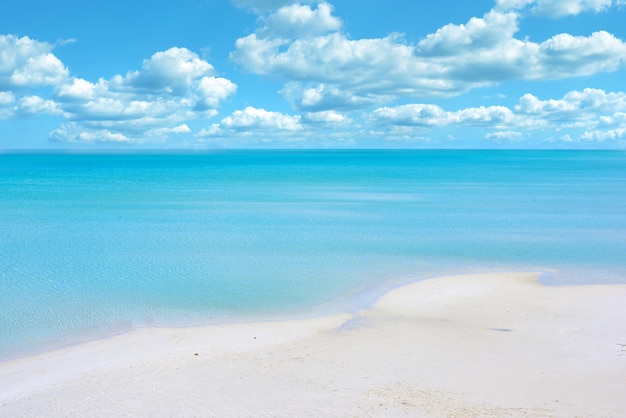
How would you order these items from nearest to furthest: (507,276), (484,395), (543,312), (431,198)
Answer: (484,395)
(543,312)
(507,276)
(431,198)

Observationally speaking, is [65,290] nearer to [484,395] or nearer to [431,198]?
[484,395]

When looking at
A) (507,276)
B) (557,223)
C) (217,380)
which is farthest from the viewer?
(557,223)

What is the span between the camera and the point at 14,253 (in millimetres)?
29312

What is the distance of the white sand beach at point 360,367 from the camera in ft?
38.9

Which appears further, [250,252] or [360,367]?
[250,252]

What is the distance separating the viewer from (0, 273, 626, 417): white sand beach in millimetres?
11867

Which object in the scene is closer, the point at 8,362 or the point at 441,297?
the point at 8,362

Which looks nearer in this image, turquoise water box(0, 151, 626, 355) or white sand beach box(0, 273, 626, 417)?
white sand beach box(0, 273, 626, 417)

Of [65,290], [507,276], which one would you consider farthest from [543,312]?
[65,290]

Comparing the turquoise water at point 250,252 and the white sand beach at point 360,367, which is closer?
the white sand beach at point 360,367

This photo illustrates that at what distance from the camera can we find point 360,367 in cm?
1401

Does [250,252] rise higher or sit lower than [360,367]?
higher

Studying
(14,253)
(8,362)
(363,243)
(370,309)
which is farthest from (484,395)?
(14,253)

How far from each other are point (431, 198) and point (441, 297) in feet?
123
